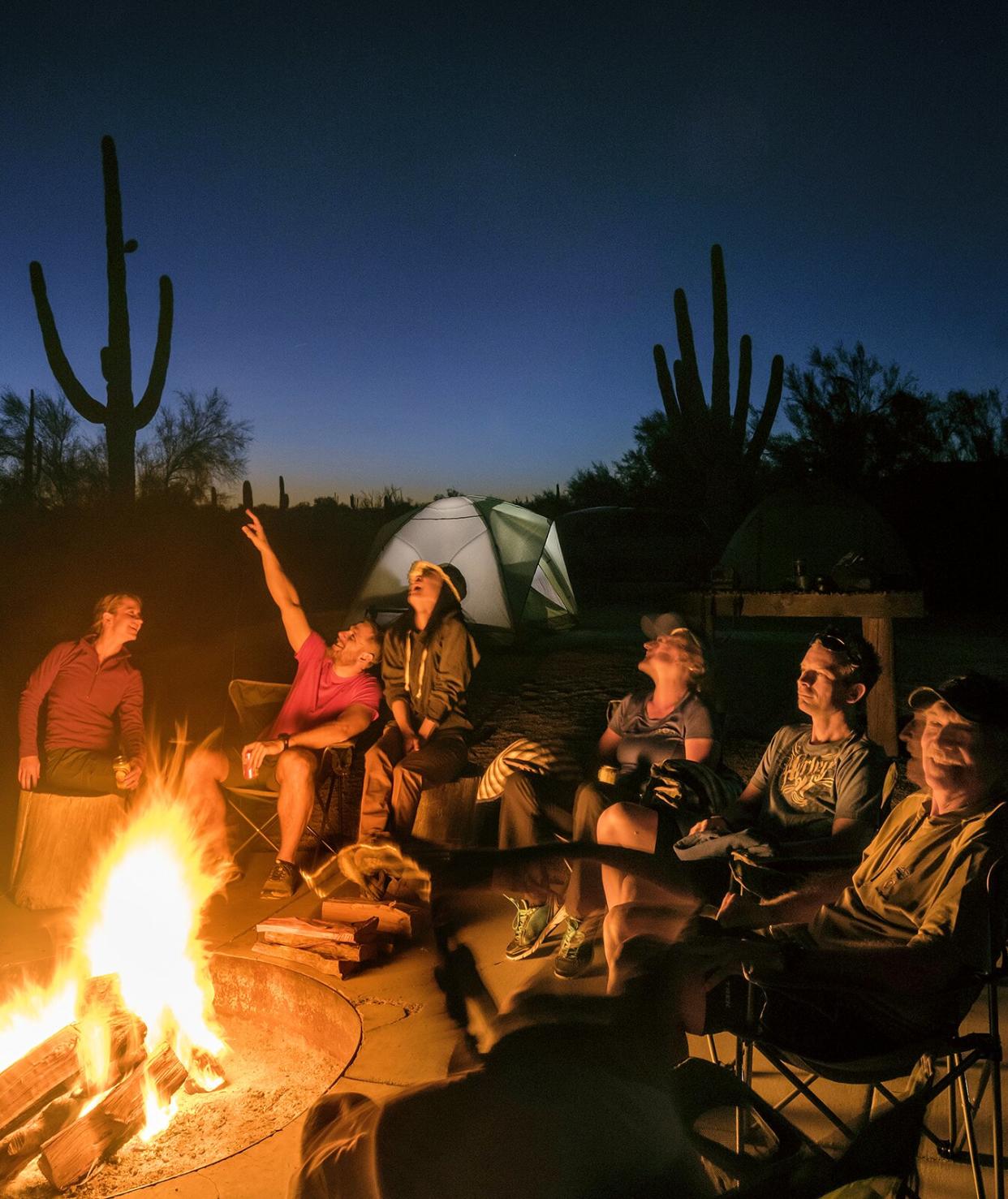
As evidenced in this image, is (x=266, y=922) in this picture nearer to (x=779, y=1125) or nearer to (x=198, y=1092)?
(x=198, y=1092)

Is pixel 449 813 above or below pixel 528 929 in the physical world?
above

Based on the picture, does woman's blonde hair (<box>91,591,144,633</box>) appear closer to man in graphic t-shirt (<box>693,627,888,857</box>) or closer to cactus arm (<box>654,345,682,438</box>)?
man in graphic t-shirt (<box>693,627,888,857</box>)

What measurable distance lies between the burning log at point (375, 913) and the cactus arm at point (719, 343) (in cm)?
1407

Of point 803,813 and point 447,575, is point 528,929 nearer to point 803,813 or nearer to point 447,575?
point 803,813

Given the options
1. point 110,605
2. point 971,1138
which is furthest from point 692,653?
point 110,605

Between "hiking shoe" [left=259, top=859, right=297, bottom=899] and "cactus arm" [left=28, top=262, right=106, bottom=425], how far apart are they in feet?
34.2

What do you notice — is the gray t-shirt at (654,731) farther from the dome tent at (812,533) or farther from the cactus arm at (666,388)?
the cactus arm at (666,388)

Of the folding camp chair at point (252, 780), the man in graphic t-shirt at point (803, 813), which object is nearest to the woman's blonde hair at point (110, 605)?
the folding camp chair at point (252, 780)

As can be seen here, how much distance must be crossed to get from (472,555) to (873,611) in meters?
6.67

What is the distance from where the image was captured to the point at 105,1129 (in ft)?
7.13

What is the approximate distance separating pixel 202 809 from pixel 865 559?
284 cm

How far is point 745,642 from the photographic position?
32.9ft

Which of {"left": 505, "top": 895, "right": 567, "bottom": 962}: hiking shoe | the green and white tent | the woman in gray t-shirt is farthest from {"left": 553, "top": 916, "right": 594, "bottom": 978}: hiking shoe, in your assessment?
the green and white tent

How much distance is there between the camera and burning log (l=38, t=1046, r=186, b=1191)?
2086 mm
